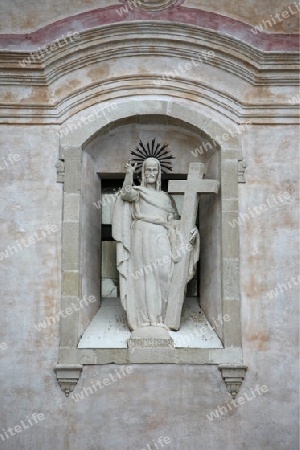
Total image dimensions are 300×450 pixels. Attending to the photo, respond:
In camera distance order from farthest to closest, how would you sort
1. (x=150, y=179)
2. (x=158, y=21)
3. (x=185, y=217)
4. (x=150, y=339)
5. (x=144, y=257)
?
(x=158, y=21), (x=150, y=179), (x=185, y=217), (x=144, y=257), (x=150, y=339)

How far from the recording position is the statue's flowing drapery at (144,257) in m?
9.16

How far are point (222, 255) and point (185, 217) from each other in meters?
0.57

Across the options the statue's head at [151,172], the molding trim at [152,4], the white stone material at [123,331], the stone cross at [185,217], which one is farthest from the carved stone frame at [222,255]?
the molding trim at [152,4]

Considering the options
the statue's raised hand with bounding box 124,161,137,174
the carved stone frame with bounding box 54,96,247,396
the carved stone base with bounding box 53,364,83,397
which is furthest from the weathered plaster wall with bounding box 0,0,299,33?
the carved stone base with bounding box 53,364,83,397

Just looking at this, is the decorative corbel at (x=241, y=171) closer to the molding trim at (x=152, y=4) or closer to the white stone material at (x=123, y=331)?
the white stone material at (x=123, y=331)

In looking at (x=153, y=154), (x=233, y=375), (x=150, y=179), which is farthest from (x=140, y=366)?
(x=153, y=154)

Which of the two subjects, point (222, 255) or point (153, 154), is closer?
point (222, 255)

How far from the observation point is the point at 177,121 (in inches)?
381

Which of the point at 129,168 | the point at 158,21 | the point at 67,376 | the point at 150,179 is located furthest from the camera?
the point at 158,21

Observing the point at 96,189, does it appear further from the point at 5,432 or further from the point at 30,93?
the point at 5,432

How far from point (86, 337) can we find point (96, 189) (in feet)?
5.77

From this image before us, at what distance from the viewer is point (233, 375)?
8906 mm

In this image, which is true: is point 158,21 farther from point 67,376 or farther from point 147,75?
point 67,376

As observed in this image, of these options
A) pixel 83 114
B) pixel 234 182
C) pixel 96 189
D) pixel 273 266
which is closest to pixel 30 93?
pixel 83 114
